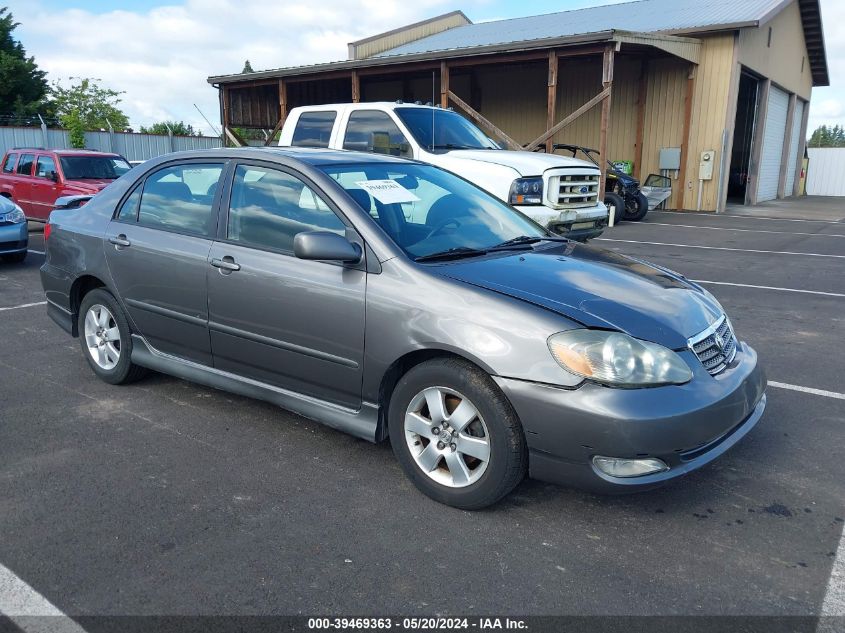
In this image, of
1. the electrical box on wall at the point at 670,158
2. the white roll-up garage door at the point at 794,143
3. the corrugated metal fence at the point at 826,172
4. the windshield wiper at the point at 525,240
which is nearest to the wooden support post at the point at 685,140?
the electrical box on wall at the point at 670,158

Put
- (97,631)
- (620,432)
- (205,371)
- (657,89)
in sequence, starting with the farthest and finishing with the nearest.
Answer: (657,89) → (205,371) → (620,432) → (97,631)

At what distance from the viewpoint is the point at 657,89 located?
21.2 meters

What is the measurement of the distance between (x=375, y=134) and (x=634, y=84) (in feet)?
48.2

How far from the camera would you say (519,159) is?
915 cm

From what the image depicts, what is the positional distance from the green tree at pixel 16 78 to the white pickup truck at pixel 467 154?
37264 millimetres

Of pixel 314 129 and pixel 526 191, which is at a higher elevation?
pixel 314 129

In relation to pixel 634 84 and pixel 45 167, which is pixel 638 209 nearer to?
pixel 634 84

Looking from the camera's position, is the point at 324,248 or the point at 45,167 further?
the point at 45,167

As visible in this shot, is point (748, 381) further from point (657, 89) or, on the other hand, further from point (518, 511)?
point (657, 89)

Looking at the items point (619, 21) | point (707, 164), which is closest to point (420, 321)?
point (707, 164)

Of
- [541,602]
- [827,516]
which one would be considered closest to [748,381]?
[827,516]

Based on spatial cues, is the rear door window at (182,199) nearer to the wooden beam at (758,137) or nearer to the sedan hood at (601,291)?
the sedan hood at (601,291)

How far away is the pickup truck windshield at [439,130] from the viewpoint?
9.52 m

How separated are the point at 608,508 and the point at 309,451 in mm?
1617
